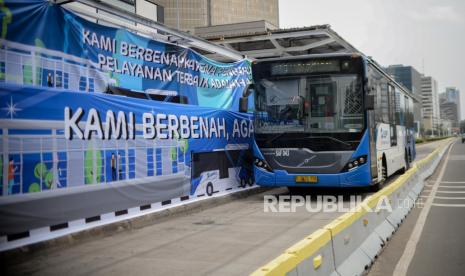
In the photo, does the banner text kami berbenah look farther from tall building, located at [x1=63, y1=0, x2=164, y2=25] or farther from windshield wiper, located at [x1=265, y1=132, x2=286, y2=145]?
tall building, located at [x1=63, y1=0, x2=164, y2=25]

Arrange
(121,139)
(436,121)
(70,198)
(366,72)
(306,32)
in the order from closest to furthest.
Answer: (70,198) < (121,139) < (366,72) < (306,32) < (436,121)

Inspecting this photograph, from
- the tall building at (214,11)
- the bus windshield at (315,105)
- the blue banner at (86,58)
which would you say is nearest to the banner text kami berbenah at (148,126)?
the blue banner at (86,58)

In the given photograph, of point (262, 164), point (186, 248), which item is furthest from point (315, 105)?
point (186, 248)

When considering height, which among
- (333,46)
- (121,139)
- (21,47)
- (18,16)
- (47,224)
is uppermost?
(333,46)

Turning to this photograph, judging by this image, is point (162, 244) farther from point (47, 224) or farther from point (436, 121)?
point (436, 121)

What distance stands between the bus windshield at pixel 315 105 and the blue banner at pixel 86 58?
2.13 metres

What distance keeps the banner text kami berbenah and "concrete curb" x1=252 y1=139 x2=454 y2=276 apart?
14.6 feet

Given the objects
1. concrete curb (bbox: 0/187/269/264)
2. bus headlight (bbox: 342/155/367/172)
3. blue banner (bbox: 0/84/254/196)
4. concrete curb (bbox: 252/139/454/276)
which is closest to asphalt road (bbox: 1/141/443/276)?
concrete curb (bbox: 0/187/269/264)

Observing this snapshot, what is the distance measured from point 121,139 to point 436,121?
177888 millimetres

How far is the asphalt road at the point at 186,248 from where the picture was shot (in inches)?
241

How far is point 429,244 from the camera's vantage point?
7.59m

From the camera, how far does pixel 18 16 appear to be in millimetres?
7113

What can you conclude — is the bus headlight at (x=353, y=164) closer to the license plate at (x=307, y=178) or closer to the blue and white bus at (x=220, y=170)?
the license plate at (x=307, y=178)

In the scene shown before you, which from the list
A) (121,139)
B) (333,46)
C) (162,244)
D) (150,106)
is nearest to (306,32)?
(333,46)
